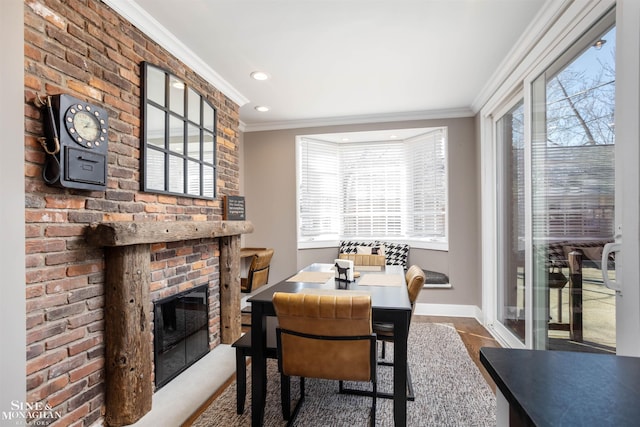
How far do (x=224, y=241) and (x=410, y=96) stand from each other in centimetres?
252

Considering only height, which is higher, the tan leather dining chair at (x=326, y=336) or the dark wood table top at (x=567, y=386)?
the dark wood table top at (x=567, y=386)

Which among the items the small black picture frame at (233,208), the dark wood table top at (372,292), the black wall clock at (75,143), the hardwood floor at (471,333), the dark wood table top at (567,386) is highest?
the black wall clock at (75,143)

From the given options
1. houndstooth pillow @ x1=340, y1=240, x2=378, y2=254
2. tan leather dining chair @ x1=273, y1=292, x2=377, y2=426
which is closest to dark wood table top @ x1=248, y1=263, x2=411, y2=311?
tan leather dining chair @ x1=273, y1=292, x2=377, y2=426

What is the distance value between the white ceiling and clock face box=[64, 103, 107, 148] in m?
0.73

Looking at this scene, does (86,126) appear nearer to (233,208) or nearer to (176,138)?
(176,138)

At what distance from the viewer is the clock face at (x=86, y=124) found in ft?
5.02

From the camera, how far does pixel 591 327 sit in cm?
174

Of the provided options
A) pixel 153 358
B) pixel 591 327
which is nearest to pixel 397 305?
pixel 591 327

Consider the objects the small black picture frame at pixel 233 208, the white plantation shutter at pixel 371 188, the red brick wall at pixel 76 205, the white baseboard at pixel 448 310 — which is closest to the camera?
the red brick wall at pixel 76 205

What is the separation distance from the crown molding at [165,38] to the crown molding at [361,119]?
1223 millimetres

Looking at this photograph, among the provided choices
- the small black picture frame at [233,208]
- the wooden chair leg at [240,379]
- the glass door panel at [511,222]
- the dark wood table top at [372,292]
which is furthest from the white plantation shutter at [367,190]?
the wooden chair leg at [240,379]

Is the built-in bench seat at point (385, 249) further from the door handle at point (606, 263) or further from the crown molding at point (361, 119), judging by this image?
the door handle at point (606, 263)

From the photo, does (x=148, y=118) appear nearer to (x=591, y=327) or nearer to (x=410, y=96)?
(x=410, y=96)

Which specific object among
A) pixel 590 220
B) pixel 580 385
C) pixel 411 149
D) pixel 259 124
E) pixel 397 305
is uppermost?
pixel 259 124
